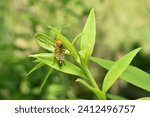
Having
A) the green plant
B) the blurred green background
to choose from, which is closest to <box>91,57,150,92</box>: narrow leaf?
the green plant

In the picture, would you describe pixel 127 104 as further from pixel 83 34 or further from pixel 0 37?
pixel 0 37

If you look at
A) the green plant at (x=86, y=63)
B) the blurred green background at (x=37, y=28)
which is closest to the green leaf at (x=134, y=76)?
the green plant at (x=86, y=63)

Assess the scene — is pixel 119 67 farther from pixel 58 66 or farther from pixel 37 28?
pixel 37 28

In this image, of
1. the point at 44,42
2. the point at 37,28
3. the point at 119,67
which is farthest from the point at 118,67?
the point at 37,28

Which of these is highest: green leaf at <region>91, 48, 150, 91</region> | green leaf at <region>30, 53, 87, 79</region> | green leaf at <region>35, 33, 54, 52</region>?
green leaf at <region>35, 33, 54, 52</region>

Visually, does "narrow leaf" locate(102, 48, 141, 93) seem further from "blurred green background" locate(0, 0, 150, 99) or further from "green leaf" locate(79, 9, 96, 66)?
"blurred green background" locate(0, 0, 150, 99)

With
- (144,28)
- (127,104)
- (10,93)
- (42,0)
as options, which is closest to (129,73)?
(127,104)

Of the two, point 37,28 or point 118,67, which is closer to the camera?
point 118,67

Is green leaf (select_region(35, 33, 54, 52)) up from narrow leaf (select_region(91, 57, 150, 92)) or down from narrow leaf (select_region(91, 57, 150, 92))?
up

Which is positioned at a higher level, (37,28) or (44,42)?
(44,42)

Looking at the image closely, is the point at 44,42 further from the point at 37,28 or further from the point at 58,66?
the point at 37,28

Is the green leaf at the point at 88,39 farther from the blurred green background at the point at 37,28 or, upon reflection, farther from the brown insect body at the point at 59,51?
the blurred green background at the point at 37,28
